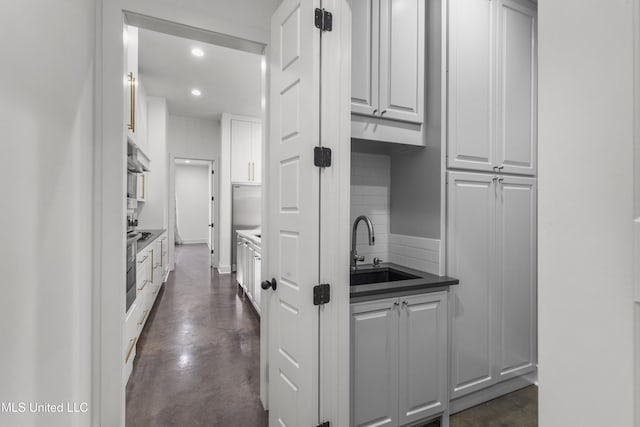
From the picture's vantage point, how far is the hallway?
6.32 ft

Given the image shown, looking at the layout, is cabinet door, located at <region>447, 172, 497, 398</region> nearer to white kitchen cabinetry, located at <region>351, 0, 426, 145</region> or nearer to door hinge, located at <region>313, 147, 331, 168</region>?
white kitchen cabinetry, located at <region>351, 0, 426, 145</region>

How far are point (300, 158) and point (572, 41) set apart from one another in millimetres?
1027

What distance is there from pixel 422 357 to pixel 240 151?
5244mm

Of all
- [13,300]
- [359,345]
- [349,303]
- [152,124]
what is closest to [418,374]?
[359,345]

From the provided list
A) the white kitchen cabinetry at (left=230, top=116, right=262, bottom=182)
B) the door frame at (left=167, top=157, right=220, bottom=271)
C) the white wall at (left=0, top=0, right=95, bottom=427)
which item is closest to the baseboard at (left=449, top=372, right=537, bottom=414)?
the white wall at (left=0, top=0, right=95, bottom=427)

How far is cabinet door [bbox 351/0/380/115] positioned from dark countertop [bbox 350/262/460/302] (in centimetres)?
101

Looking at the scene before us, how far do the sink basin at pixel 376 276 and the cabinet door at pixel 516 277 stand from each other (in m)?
0.70

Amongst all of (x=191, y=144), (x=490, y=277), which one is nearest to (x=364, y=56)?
(x=490, y=277)

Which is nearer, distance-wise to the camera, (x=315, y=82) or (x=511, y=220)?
(x=315, y=82)

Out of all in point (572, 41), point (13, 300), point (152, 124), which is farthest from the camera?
point (152, 124)

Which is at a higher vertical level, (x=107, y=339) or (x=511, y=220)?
(x=511, y=220)

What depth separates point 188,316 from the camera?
11.9 feet

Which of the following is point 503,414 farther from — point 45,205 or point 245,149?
point 245,149

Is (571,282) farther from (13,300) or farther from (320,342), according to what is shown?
(13,300)
